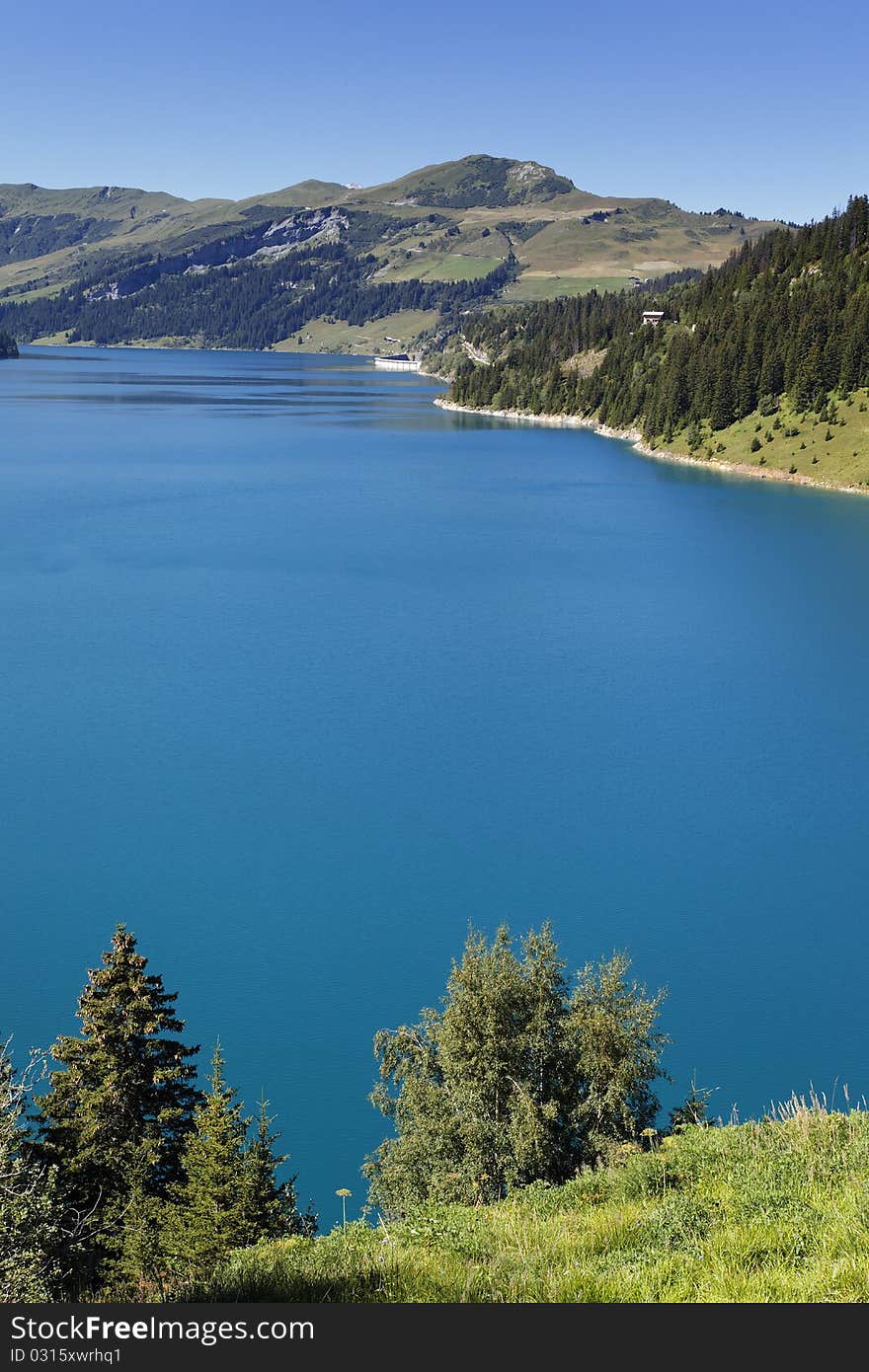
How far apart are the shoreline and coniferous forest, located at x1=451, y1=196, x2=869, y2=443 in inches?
67.1

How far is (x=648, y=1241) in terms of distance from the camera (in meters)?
12.0

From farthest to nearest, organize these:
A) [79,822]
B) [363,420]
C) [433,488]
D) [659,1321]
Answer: [363,420]
[433,488]
[79,822]
[659,1321]

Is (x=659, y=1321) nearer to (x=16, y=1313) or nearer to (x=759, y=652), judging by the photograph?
(x=16, y=1313)

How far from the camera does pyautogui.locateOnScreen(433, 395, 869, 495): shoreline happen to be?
358ft

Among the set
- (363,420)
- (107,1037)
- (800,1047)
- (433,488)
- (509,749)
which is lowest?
(800,1047)

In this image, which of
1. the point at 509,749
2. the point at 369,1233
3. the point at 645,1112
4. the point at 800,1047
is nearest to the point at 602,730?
the point at 509,749

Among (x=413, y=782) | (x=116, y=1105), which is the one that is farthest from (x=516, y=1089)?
(x=413, y=782)

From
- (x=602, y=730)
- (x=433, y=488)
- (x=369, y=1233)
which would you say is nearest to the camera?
(x=369, y=1233)

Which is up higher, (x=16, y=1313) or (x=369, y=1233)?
(x=16, y=1313)

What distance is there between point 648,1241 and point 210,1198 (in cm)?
738

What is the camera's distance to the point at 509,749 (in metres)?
43.1

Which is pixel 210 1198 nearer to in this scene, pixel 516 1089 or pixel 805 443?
pixel 516 1089

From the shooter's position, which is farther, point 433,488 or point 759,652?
point 433,488

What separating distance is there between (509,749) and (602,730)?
5.30m
